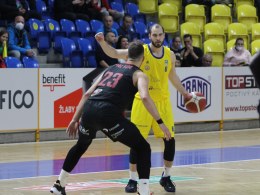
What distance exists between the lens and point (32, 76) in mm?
9469

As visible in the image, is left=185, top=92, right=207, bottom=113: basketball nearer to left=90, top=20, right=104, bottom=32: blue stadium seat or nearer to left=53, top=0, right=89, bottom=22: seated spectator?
left=90, top=20, right=104, bottom=32: blue stadium seat

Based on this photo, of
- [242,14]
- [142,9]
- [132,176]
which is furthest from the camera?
[242,14]

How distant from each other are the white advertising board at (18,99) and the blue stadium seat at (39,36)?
2276mm

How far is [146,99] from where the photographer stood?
4551 mm

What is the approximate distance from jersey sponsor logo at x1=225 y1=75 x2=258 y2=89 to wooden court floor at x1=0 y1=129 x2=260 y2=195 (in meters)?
1.66

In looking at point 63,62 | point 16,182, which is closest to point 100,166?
point 16,182

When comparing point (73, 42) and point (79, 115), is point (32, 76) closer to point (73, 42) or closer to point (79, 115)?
point (73, 42)

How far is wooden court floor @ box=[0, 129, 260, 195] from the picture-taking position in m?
5.76

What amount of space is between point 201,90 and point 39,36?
431 cm

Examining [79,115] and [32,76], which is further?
[32,76]

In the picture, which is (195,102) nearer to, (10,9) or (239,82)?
(239,82)

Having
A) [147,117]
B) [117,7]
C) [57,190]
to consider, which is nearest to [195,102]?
[147,117]

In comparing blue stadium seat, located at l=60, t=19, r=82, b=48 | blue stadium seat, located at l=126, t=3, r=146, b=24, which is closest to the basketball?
blue stadium seat, located at l=60, t=19, r=82, b=48

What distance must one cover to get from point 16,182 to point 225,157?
3.90m
